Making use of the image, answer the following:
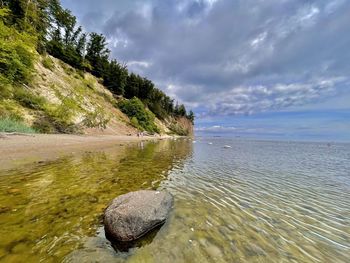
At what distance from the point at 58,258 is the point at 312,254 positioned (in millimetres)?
5036

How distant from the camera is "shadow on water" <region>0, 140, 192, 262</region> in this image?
3.59 m

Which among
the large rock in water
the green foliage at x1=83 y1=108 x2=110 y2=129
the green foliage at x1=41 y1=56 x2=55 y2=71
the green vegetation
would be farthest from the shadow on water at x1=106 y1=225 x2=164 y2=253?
the green foliage at x1=41 y1=56 x2=55 y2=71

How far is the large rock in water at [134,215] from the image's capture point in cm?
402

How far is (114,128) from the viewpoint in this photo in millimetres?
40094

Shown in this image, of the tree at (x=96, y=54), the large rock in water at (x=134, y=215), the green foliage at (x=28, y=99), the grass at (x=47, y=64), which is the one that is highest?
the tree at (x=96, y=54)

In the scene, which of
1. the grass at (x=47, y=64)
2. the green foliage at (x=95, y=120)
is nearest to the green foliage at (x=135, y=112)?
the green foliage at (x=95, y=120)

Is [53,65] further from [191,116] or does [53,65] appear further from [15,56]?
[191,116]

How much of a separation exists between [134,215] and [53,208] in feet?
8.77

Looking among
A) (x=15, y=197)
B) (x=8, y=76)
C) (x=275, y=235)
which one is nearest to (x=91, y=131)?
(x=8, y=76)

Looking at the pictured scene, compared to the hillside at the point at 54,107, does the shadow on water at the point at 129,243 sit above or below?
below

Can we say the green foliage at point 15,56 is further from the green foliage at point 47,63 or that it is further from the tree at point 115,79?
the tree at point 115,79

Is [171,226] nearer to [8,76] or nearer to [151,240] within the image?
[151,240]

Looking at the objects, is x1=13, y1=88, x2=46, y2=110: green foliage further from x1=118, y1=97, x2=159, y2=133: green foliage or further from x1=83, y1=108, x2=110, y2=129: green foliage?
x1=118, y1=97, x2=159, y2=133: green foliage

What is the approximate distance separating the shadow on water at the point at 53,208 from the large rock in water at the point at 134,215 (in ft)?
1.03
